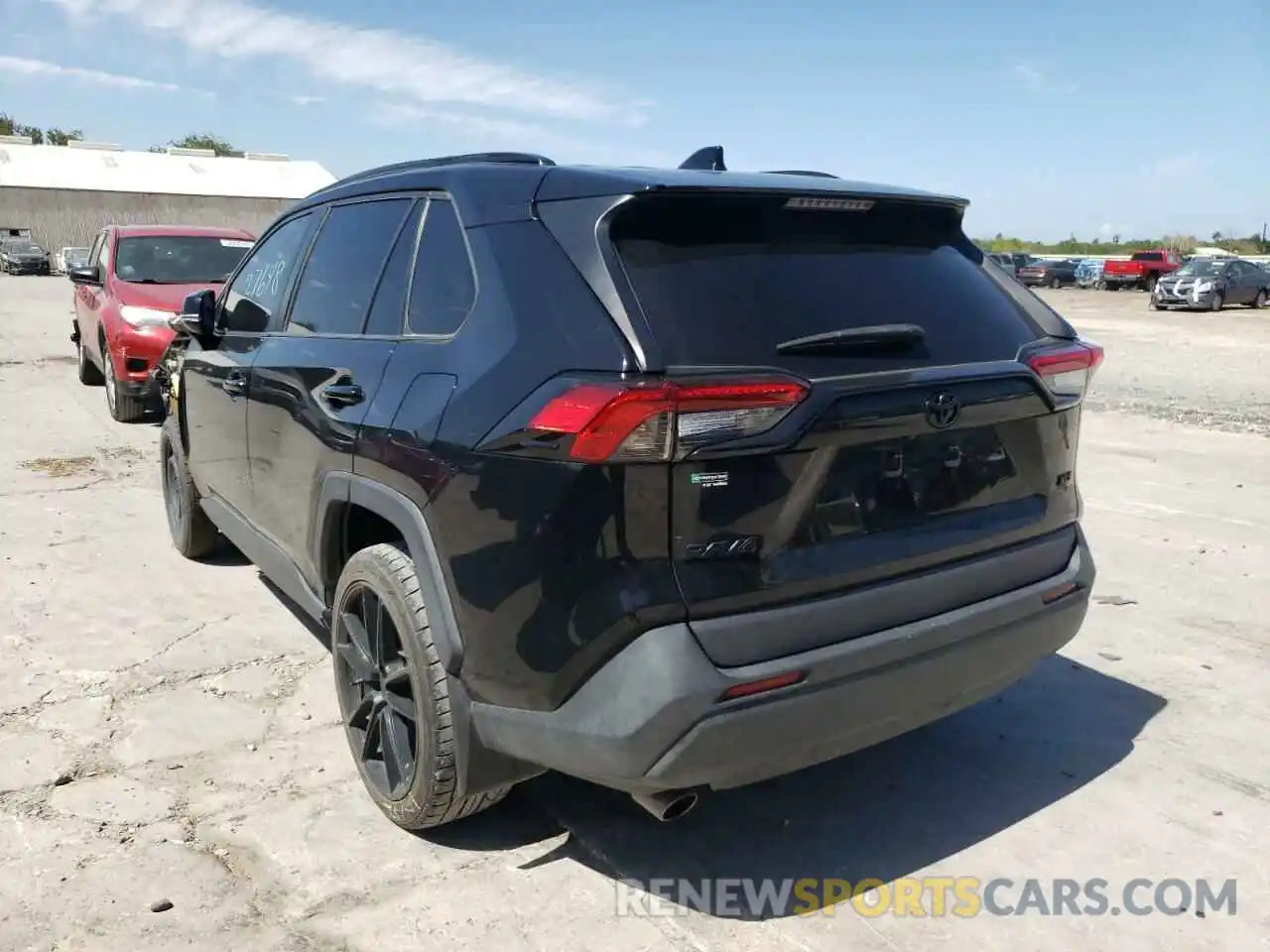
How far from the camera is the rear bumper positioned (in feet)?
7.53

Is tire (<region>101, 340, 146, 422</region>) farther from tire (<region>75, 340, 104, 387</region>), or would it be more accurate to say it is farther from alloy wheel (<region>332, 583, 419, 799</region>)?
alloy wheel (<region>332, 583, 419, 799</region>)

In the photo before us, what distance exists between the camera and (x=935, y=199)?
307 cm

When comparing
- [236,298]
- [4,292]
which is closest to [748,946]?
[236,298]

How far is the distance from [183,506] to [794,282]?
4.14 meters

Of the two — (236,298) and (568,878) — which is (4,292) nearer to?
(236,298)

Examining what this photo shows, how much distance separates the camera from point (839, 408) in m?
2.43

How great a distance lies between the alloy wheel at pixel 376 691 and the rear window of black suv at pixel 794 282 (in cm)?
123

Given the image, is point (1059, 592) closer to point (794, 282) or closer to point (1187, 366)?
point (794, 282)

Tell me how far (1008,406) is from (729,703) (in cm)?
116

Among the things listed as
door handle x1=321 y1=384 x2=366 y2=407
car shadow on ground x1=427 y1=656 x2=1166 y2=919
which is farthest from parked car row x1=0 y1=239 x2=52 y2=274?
car shadow on ground x1=427 y1=656 x2=1166 y2=919

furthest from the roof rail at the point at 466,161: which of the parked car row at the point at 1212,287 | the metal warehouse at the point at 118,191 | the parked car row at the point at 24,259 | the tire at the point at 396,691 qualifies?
the metal warehouse at the point at 118,191

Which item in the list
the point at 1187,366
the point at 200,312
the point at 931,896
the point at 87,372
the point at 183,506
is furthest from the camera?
the point at 1187,366

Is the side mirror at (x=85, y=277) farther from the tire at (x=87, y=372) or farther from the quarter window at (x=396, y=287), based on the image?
the quarter window at (x=396, y=287)

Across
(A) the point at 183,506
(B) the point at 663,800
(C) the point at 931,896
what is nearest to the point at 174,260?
(A) the point at 183,506
